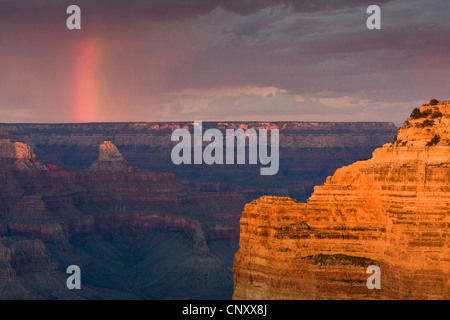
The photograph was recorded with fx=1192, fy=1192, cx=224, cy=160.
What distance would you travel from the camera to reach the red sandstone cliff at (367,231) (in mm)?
57125

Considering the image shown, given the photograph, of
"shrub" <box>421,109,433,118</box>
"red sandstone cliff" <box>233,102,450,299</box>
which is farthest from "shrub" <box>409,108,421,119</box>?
"shrub" <box>421,109,433,118</box>

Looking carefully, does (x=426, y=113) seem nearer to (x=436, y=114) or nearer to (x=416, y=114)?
(x=436, y=114)

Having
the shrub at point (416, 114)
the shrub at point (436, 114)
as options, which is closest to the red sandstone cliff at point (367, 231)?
the shrub at point (436, 114)

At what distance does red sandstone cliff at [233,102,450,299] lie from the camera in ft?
187

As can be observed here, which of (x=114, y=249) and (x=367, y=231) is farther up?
(x=367, y=231)

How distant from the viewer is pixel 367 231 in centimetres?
5994

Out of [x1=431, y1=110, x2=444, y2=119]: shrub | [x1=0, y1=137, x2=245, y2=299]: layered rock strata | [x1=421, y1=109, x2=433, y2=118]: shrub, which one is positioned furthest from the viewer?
[x1=0, y1=137, x2=245, y2=299]: layered rock strata

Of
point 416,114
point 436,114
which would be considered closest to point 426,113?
point 436,114

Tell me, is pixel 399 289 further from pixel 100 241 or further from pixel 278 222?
pixel 100 241

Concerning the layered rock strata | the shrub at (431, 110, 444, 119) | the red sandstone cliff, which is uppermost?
the shrub at (431, 110, 444, 119)

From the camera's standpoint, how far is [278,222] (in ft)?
203

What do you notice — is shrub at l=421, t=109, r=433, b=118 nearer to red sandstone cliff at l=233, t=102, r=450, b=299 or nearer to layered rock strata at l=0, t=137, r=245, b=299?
red sandstone cliff at l=233, t=102, r=450, b=299

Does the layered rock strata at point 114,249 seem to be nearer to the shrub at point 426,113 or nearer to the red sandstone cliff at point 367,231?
the red sandstone cliff at point 367,231

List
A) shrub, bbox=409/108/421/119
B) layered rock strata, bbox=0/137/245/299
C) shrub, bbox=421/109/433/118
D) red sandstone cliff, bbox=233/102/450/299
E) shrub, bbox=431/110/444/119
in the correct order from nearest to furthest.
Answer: red sandstone cliff, bbox=233/102/450/299
shrub, bbox=431/110/444/119
shrub, bbox=421/109/433/118
shrub, bbox=409/108/421/119
layered rock strata, bbox=0/137/245/299
